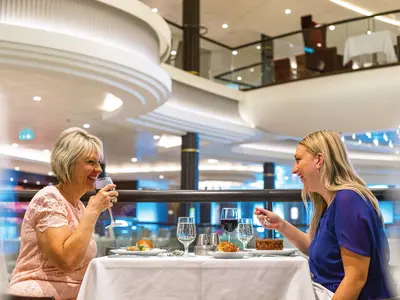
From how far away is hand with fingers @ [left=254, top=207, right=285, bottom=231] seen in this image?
2746mm

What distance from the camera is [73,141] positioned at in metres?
2.42

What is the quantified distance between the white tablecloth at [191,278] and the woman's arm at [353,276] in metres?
0.17

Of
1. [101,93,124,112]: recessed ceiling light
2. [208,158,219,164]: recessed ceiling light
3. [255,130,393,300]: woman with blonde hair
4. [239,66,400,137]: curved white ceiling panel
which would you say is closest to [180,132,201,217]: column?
[239,66,400,137]: curved white ceiling panel

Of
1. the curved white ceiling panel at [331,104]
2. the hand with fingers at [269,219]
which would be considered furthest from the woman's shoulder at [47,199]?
the curved white ceiling panel at [331,104]

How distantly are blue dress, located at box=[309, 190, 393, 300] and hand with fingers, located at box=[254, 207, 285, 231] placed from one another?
1.47 ft

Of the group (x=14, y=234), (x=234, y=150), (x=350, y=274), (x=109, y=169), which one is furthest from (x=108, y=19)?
(x=109, y=169)

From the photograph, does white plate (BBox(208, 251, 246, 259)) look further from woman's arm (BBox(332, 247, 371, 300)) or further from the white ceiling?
the white ceiling

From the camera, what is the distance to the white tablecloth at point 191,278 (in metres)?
2.19

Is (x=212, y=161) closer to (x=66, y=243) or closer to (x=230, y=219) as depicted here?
(x=230, y=219)

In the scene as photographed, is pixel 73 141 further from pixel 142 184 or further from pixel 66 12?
pixel 142 184

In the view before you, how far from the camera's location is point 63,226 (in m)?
2.20

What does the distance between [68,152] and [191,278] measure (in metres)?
0.75

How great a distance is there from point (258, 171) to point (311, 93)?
29.9 feet

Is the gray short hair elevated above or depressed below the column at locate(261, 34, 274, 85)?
below
